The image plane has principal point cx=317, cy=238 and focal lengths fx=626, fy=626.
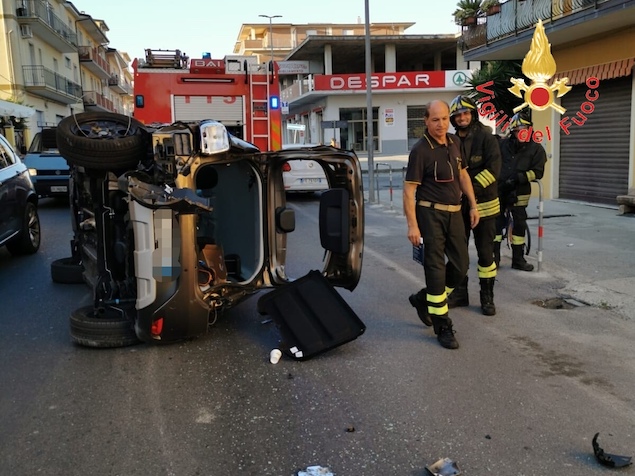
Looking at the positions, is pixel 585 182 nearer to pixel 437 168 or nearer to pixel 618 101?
pixel 618 101

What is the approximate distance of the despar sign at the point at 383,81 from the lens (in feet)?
131

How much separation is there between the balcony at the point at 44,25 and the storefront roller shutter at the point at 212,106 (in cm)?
2883

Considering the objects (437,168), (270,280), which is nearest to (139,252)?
(270,280)

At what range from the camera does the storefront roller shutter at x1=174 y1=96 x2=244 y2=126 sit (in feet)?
39.7

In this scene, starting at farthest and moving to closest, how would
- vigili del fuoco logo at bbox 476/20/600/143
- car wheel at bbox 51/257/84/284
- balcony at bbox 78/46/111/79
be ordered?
balcony at bbox 78/46/111/79 < vigili del fuoco logo at bbox 476/20/600/143 < car wheel at bbox 51/257/84/284

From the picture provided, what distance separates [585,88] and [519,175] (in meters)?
8.21

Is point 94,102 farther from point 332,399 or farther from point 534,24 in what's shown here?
point 332,399

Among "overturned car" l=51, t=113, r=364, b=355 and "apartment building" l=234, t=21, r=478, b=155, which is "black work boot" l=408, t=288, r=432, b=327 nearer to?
"overturned car" l=51, t=113, r=364, b=355

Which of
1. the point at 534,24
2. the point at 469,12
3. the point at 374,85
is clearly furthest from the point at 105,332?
the point at 374,85

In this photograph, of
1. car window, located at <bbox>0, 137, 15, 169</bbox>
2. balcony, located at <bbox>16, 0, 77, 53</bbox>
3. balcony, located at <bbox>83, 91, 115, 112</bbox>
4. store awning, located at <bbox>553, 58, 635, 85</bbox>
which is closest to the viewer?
car window, located at <bbox>0, 137, 15, 169</bbox>

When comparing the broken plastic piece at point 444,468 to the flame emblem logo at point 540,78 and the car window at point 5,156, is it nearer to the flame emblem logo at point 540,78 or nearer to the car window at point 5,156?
the car window at point 5,156

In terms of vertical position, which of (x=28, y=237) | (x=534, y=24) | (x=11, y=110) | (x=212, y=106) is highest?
(x=534, y=24)

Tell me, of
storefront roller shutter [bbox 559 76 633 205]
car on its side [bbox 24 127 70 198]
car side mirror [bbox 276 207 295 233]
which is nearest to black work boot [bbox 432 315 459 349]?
car side mirror [bbox 276 207 295 233]

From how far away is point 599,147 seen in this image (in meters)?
14.1
